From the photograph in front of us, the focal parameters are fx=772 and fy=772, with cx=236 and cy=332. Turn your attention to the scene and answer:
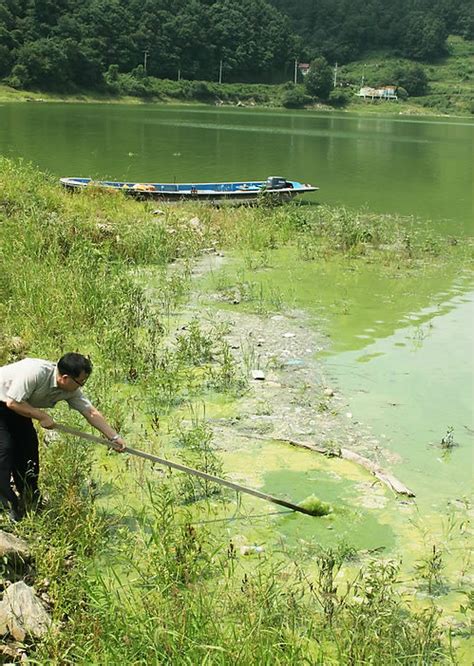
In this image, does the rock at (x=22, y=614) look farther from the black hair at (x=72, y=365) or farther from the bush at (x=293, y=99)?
the bush at (x=293, y=99)

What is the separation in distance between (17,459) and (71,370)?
900 millimetres

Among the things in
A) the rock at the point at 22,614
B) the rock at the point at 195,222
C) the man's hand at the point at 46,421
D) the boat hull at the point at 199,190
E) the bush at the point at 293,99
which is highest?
the bush at the point at 293,99

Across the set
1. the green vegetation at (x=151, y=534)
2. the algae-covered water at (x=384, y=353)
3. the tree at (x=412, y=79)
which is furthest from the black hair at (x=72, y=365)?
the tree at (x=412, y=79)

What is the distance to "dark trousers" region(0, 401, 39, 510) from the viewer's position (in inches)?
206

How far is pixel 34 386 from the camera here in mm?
5113

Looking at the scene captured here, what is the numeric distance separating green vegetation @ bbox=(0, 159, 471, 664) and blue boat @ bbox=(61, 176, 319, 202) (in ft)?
16.0

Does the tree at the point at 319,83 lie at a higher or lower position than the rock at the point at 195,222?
higher

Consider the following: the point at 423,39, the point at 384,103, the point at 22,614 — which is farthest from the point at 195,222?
the point at 423,39

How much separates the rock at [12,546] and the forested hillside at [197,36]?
263 ft

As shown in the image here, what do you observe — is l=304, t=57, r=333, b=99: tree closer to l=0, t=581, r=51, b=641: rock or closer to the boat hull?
the boat hull

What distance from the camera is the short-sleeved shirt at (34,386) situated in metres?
5.06

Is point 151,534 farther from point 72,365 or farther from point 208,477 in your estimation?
point 72,365

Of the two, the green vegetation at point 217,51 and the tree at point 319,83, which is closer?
the green vegetation at point 217,51

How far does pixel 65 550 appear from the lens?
16.3ft
